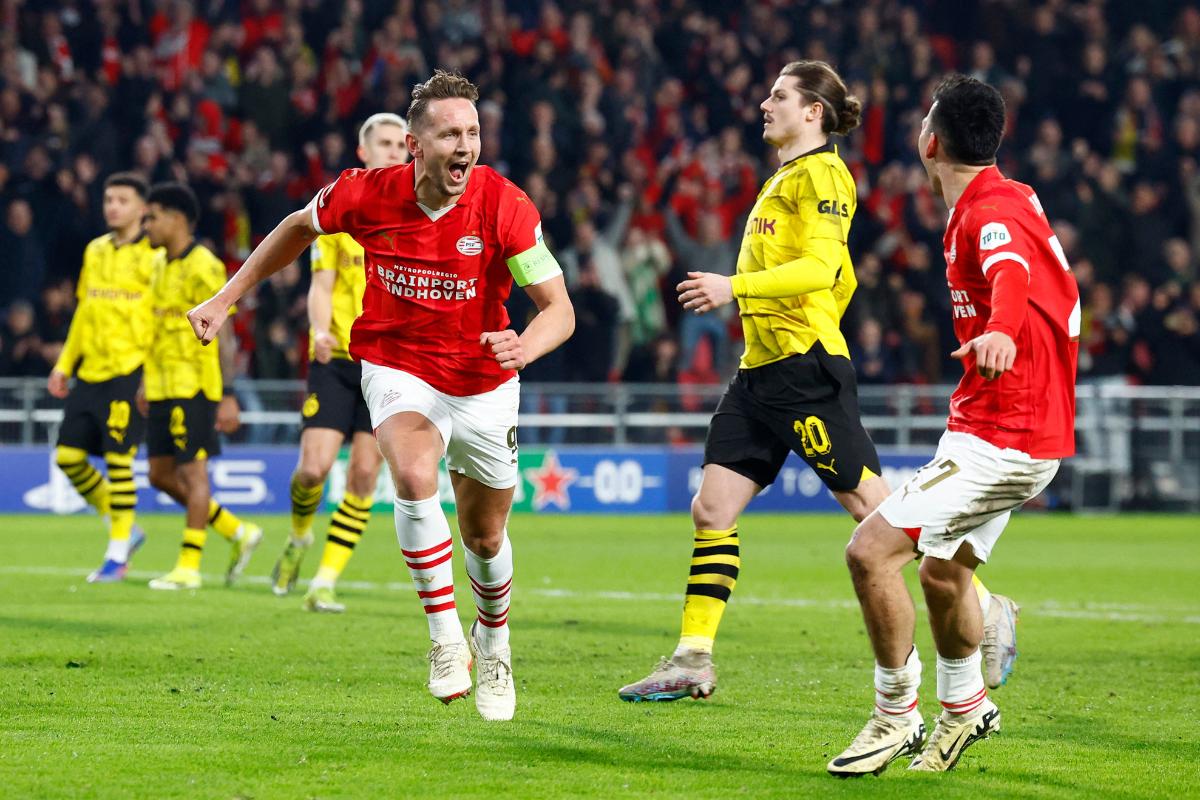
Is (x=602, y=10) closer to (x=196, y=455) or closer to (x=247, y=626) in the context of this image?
(x=196, y=455)

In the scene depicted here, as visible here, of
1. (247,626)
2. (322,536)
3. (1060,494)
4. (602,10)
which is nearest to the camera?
(247,626)

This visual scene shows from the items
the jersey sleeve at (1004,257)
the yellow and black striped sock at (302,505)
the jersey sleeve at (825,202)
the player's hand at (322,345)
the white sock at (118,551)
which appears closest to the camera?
the jersey sleeve at (1004,257)

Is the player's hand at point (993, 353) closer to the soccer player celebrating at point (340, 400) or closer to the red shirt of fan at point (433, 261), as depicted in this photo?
the red shirt of fan at point (433, 261)

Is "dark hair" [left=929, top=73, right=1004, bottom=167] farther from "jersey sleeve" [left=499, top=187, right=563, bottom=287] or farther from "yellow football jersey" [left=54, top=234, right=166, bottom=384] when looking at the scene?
"yellow football jersey" [left=54, top=234, right=166, bottom=384]

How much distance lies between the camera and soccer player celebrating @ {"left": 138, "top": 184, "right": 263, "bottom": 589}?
11.2 metres

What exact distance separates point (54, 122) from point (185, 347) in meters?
9.46

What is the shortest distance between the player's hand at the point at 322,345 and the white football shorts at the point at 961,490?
5.08m

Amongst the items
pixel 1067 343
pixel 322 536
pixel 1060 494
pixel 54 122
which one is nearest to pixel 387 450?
pixel 1067 343

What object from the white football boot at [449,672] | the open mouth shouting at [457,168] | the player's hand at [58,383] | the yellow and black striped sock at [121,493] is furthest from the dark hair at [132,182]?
the white football boot at [449,672]

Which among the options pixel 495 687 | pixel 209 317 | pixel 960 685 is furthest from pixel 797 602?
pixel 209 317

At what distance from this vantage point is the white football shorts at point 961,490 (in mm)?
5312

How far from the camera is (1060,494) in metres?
22.0

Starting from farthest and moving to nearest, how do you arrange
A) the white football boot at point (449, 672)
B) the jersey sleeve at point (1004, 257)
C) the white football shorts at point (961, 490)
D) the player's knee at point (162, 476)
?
the player's knee at point (162, 476)
the white football boot at point (449, 672)
the white football shorts at point (961, 490)
the jersey sleeve at point (1004, 257)

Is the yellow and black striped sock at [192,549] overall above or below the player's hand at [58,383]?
below
